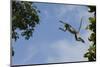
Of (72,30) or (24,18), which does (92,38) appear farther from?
(24,18)

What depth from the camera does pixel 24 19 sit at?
2529 millimetres

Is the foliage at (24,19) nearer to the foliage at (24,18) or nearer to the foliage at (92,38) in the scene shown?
the foliage at (24,18)

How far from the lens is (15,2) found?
2.48m

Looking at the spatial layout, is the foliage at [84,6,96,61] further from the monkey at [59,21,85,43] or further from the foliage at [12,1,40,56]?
the foliage at [12,1,40,56]

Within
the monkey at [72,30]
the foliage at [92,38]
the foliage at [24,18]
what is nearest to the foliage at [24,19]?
the foliage at [24,18]

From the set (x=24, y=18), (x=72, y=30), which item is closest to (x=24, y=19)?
(x=24, y=18)

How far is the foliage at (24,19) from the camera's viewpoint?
2477mm

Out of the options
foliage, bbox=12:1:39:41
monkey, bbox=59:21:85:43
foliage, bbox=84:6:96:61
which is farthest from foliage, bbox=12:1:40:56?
foliage, bbox=84:6:96:61

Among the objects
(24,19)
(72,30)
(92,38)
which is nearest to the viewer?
(24,19)

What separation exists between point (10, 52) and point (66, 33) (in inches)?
27.0

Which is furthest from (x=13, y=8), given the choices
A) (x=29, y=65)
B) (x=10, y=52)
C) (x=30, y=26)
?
(x=29, y=65)

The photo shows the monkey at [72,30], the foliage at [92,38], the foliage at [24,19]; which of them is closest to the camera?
the foliage at [24,19]

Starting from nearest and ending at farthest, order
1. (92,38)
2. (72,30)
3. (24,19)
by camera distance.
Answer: (24,19) → (72,30) → (92,38)

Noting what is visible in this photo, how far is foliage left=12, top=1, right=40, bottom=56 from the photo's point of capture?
2.48 metres
